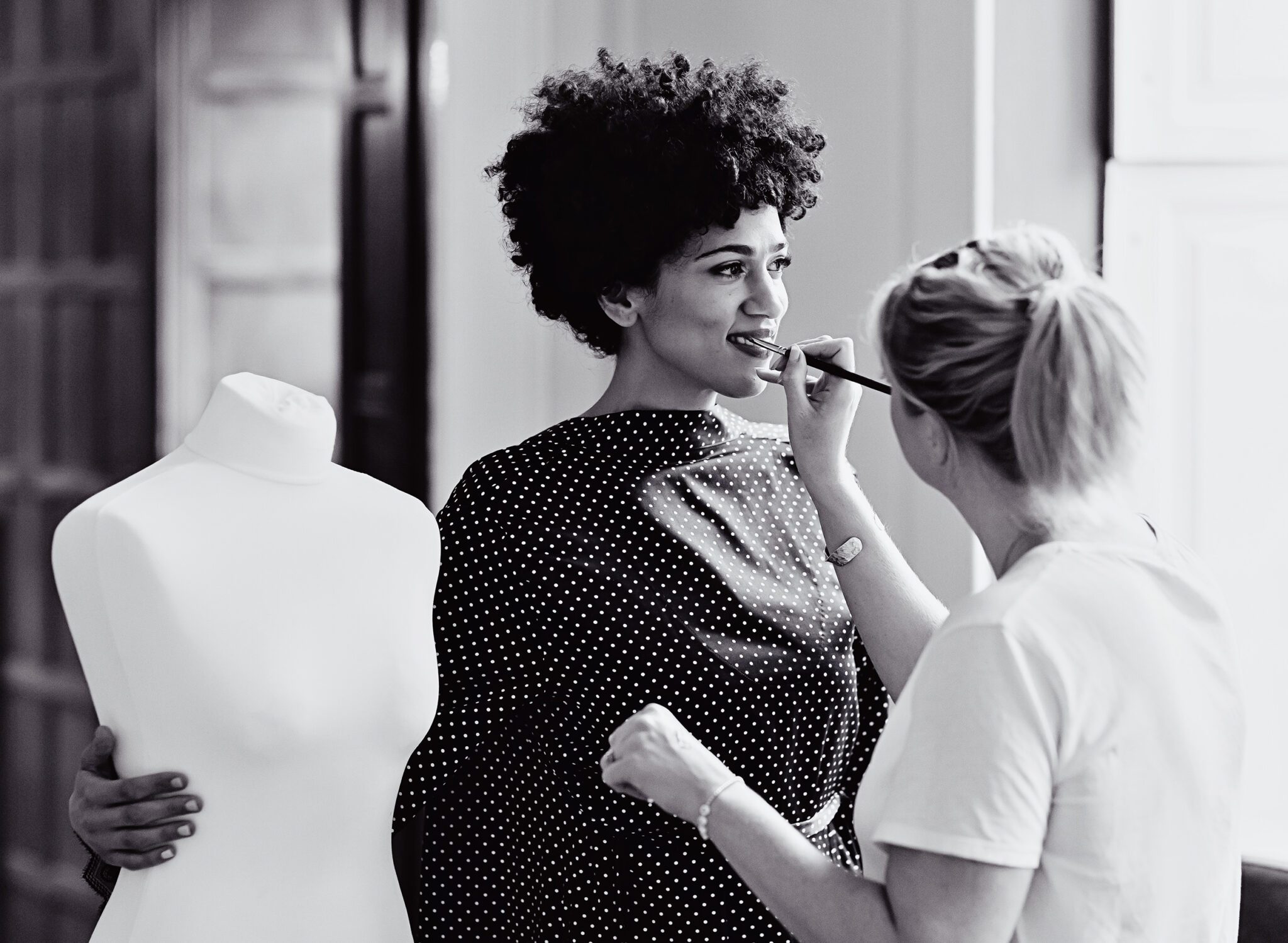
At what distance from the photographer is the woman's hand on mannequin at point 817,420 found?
1490 mm

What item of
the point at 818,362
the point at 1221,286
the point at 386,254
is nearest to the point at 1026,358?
the point at 818,362

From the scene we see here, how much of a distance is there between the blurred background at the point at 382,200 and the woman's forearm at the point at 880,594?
Result: 78 centimetres

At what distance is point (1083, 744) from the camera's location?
92 centimetres

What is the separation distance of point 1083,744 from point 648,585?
2.17 feet

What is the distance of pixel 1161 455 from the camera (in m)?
2.22

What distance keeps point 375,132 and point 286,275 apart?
0.34 m

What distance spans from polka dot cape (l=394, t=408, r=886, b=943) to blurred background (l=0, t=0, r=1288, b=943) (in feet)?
2.29

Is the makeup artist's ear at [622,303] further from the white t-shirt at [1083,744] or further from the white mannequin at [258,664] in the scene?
the white t-shirt at [1083,744]

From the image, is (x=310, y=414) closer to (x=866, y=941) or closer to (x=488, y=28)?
(x=866, y=941)

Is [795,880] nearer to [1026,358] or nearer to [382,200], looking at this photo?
[1026,358]

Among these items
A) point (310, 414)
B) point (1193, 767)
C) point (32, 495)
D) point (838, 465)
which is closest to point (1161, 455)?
point (838, 465)

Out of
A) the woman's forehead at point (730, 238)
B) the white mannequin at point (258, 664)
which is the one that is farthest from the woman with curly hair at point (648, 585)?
the white mannequin at point (258, 664)

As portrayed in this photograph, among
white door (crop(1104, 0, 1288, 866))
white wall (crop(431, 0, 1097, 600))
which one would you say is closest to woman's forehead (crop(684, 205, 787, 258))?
white wall (crop(431, 0, 1097, 600))

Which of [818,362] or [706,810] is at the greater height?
[818,362]
